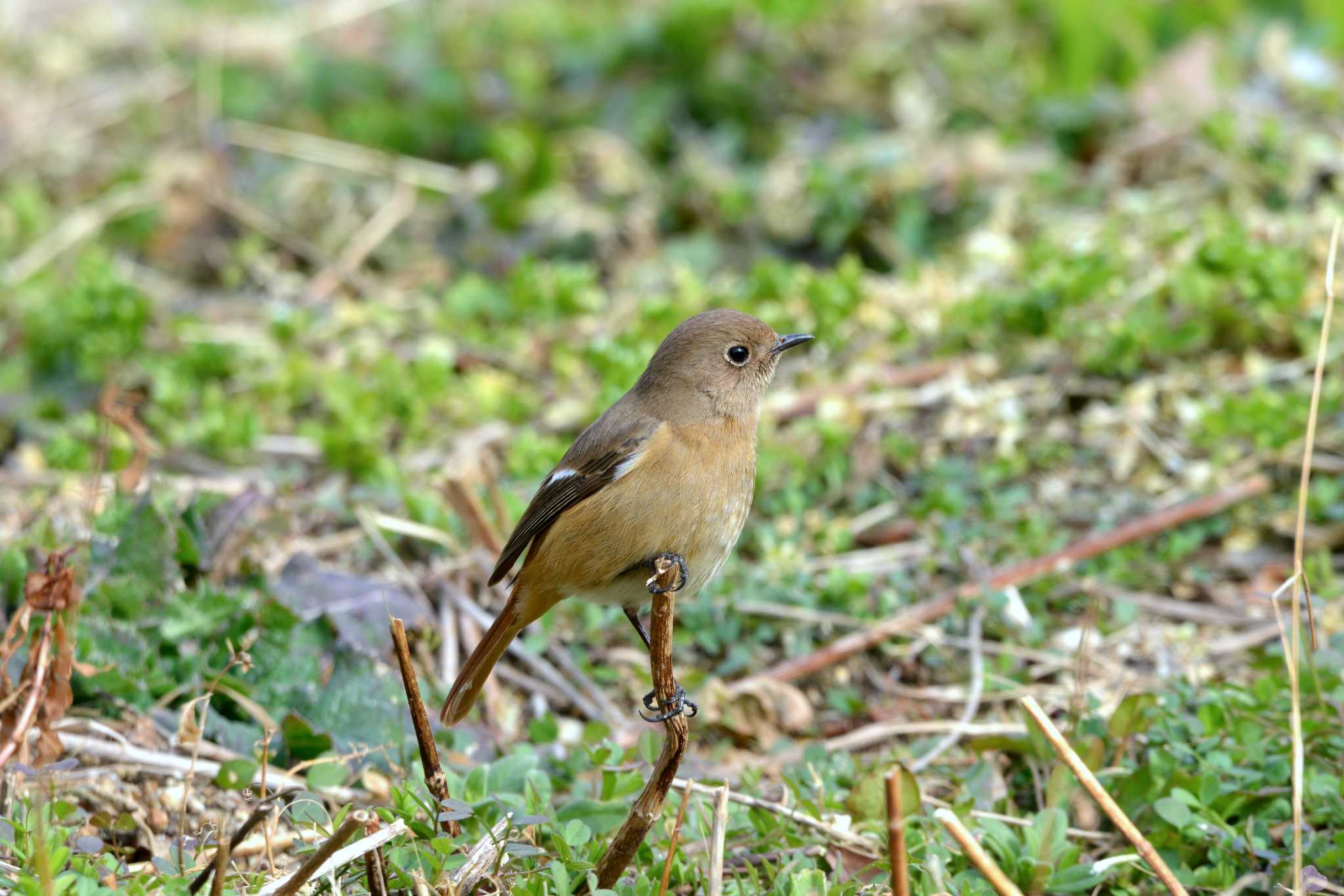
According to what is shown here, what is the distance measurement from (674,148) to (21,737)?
5.50 m

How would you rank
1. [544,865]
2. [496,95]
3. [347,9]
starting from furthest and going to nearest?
[347,9] → [496,95] → [544,865]

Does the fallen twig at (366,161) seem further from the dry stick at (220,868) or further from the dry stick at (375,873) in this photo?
the dry stick at (220,868)

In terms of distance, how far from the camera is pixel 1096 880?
10.4 feet

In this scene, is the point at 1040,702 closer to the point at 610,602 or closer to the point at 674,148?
the point at 610,602

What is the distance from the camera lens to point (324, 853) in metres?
2.64

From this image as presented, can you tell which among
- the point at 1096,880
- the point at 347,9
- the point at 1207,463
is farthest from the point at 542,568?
the point at 347,9

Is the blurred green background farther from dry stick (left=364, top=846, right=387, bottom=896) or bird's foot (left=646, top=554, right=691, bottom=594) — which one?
bird's foot (left=646, top=554, right=691, bottom=594)

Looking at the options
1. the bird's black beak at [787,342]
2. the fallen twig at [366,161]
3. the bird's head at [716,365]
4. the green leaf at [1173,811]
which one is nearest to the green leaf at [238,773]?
the bird's head at [716,365]

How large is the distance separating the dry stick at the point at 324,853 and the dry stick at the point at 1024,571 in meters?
1.98

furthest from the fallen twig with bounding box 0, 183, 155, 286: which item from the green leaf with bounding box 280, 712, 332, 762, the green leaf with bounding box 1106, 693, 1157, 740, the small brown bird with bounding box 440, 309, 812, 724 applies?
the green leaf with bounding box 1106, 693, 1157, 740

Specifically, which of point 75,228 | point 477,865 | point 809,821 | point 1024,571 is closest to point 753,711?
point 809,821

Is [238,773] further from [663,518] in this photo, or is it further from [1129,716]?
[1129,716]

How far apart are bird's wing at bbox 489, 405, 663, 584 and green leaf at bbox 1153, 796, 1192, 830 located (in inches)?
61.9

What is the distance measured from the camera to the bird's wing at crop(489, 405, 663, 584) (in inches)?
150
